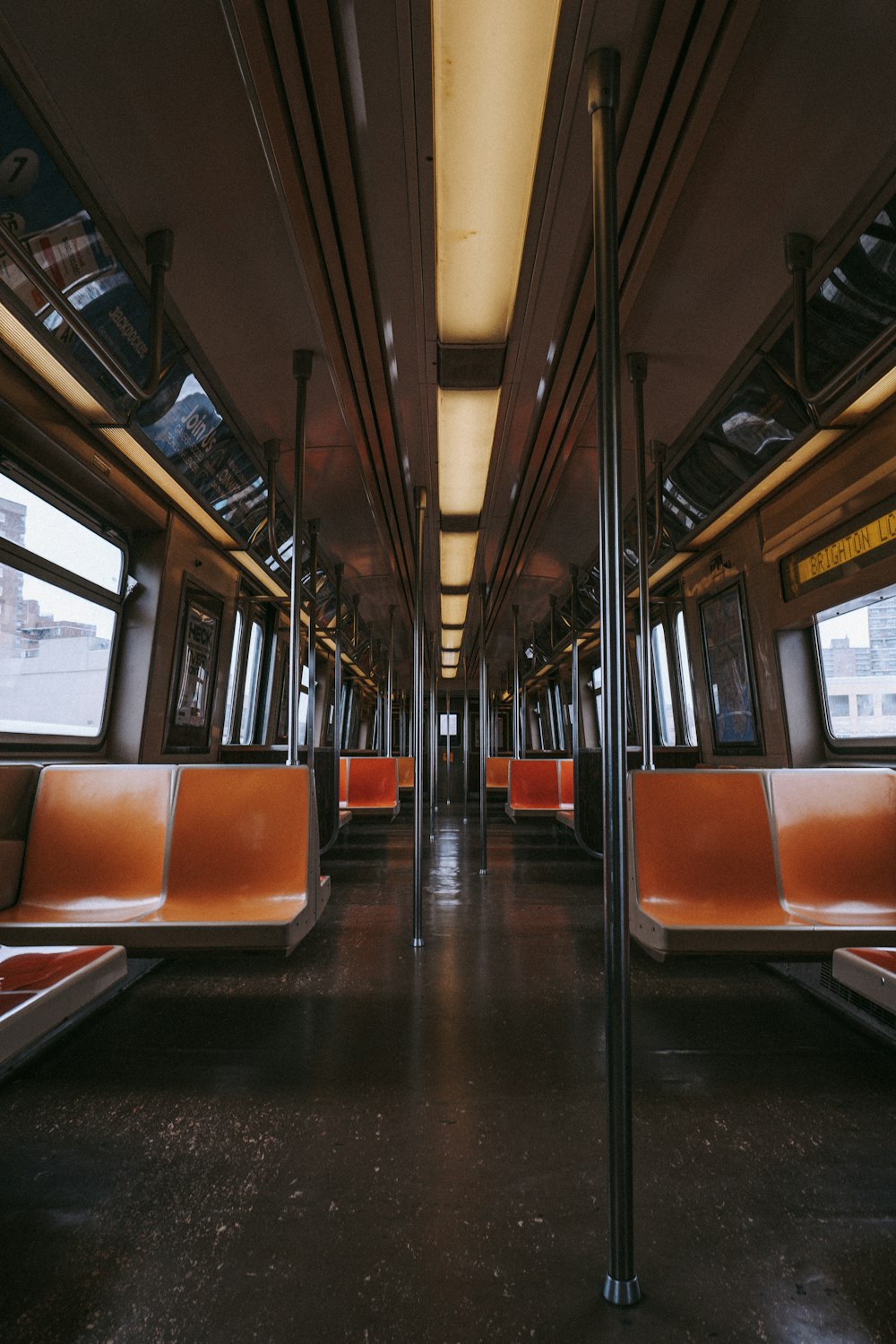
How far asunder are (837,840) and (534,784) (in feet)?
16.6

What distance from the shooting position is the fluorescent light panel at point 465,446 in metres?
3.95

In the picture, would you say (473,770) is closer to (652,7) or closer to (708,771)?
(708,771)

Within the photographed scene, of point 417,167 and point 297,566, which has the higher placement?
point 417,167

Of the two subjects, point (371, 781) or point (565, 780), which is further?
point (565, 780)

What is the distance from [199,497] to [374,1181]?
4070mm

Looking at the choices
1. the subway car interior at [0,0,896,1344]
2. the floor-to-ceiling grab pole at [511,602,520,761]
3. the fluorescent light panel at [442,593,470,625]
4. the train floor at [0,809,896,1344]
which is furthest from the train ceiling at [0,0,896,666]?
the fluorescent light panel at [442,593,470,625]

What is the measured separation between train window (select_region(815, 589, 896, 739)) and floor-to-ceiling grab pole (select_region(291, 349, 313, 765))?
2941 millimetres

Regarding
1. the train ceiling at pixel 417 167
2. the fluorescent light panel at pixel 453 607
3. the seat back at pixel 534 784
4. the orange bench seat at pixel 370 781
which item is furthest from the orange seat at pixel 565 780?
the train ceiling at pixel 417 167

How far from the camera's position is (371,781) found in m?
7.44

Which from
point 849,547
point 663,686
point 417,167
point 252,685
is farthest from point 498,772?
point 417,167

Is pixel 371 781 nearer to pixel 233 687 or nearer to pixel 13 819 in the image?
pixel 233 687

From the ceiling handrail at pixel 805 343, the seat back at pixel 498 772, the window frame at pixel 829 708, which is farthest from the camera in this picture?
the seat back at pixel 498 772

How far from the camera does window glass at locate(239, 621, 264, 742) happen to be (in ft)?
25.2

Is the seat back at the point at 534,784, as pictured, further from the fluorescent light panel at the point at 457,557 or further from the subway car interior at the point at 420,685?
the subway car interior at the point at 420,685
